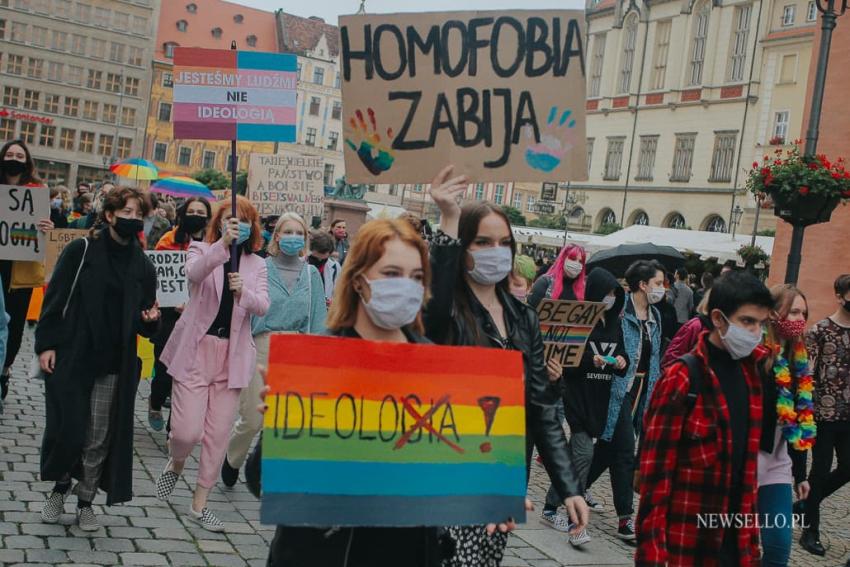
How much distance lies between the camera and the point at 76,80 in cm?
8906

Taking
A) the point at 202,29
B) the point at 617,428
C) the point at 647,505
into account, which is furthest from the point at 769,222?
the point at 202,29

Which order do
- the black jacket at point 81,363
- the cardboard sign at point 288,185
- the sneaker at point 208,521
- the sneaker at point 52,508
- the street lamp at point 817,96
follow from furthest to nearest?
the cardboard sign at point 288,185 < the street lamp at point 817,96 < the sneaker at point 208,521 < the sneaker at point 52,508 < the black jacket at point 81,363

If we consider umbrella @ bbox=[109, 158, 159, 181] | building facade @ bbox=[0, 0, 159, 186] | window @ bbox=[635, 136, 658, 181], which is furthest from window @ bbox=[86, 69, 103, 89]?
umbrella @ bbox=[109, 158, 159, 181]

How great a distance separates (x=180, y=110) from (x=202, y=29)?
94.9 meters

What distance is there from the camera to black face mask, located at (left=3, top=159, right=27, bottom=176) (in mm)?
8672

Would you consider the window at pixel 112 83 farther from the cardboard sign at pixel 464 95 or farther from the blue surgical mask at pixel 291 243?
the cardboard sign at pixel 464 95

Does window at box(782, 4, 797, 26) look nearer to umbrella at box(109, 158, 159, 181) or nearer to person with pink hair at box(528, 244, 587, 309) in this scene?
umbrella at box(109, 158, 159, 181)

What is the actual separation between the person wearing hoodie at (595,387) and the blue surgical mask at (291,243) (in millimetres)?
2121

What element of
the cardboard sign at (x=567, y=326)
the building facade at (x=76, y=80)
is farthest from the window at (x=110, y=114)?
the cardboard sign at (x=567, y=326)

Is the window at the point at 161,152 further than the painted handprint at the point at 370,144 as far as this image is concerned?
Yes

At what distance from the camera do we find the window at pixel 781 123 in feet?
179

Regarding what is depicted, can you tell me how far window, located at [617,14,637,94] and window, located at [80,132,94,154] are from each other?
4536cm

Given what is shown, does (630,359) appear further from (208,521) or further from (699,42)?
(699,42)

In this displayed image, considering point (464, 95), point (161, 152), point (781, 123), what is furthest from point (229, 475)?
point (161, 152)
